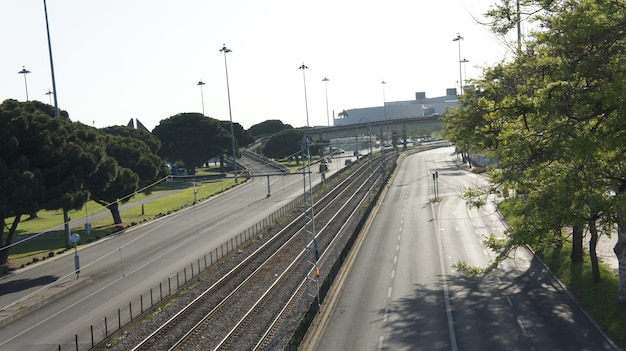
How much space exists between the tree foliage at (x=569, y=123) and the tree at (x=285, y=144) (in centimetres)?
12808

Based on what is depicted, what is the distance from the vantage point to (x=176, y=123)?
A: 136 metres

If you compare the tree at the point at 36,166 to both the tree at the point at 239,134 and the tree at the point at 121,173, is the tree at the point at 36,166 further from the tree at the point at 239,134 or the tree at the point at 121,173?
the tree at the point at 239,134

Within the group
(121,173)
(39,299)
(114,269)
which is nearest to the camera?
(39,299)

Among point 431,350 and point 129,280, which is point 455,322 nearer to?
point 431,350

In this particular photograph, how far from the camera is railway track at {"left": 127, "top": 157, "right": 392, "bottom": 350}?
3042cm

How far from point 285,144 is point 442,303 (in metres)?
124

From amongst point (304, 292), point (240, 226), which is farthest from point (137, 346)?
point (240, 226)

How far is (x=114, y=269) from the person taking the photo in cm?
5041

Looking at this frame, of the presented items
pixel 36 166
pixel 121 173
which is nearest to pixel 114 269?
pixel 36 166

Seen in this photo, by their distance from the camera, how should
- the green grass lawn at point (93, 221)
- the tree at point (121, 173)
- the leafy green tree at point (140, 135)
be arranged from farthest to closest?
the leafy green tree at point (140, 135), the tree at point (121, 173), the green grass lawn at point (93, 221)

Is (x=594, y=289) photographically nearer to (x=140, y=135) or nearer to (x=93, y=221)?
(x=93, y=221)

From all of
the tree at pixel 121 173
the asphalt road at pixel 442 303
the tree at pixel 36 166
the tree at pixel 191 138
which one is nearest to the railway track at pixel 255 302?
the asphalt road at pixel 442 303

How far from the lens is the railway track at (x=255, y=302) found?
30.4 meters

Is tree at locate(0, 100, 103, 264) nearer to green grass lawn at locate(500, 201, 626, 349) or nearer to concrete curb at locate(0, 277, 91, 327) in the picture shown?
concrete curb at locate(0, 277, 91, 327)
